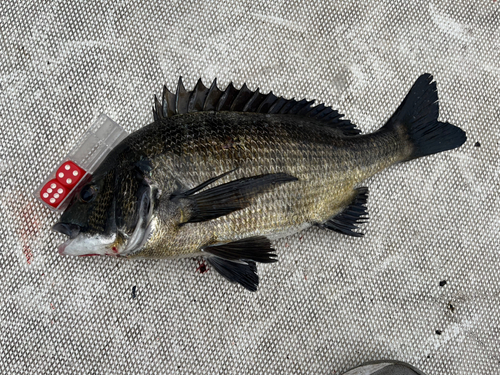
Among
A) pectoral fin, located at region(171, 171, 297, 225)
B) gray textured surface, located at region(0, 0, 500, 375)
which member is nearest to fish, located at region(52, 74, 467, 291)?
pectoral fin, located at region(171, 171, 297, 225)

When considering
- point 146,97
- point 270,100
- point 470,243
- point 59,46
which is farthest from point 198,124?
point 470,243

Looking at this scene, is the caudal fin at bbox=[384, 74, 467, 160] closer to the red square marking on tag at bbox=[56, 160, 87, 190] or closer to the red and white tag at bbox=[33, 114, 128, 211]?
the red and white tag at bbox=[33, 114, 128, 211]

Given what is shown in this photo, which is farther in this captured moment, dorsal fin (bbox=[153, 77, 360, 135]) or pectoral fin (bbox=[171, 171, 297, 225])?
dorsal fin (bbox=[153, 77, 360, 135])

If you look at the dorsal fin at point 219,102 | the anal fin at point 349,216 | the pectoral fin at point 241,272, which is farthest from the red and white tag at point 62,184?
the anal fin at point 349,216

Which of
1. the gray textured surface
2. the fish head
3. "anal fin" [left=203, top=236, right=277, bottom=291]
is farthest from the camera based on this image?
the gray textured surface

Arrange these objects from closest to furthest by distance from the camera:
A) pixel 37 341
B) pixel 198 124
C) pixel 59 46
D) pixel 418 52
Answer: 1. pixel 198 124
2. pixel 37 341
3. pixel 59 46
4. pixel 418 52

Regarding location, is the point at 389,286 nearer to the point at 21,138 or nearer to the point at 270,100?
the point at 270,100
